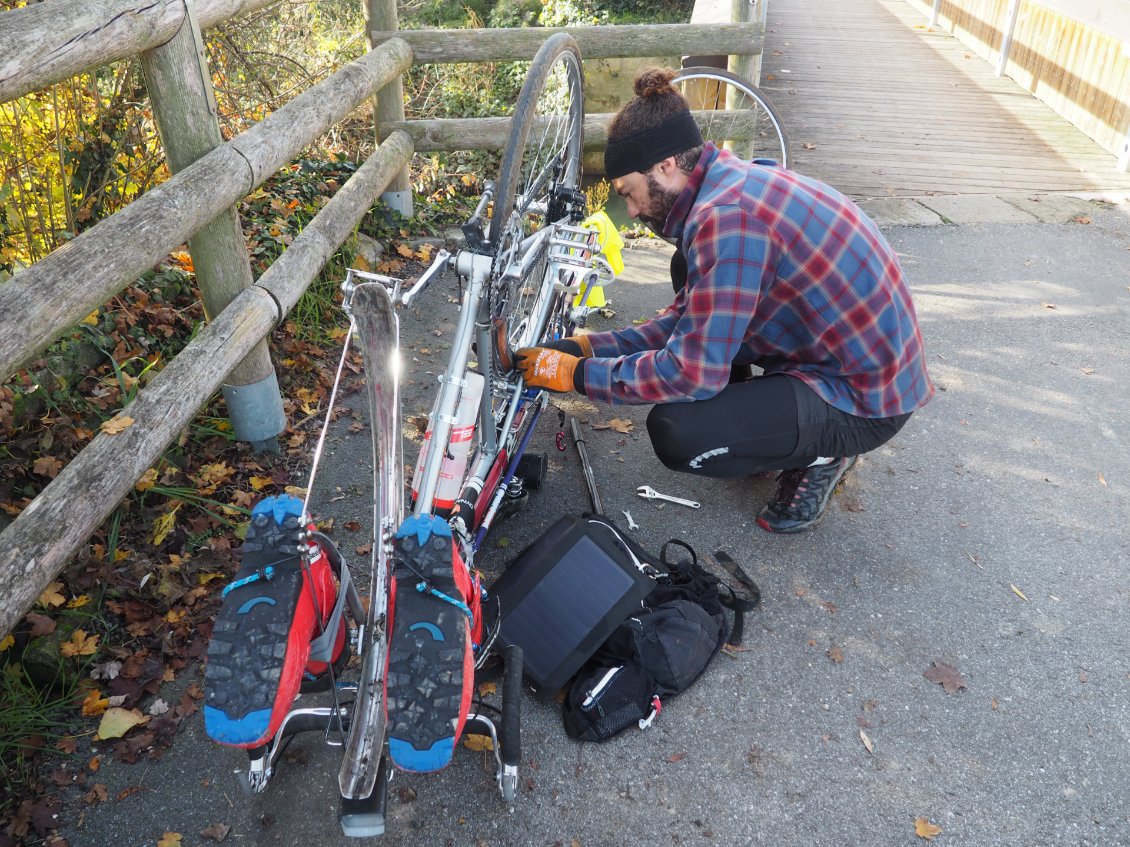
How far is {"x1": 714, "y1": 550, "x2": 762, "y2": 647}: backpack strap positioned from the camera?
2680 millimetres

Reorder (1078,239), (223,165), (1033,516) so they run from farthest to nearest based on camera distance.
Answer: (1078,239), (1033,516), (223,165)

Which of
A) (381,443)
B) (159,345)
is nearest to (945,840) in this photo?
(381,443)

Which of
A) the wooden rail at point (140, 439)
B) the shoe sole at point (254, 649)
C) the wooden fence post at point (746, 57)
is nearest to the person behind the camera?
the shoe sole at point (254, 649)

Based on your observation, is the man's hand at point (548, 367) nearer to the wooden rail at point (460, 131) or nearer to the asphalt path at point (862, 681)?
the asphalt path at point (862, 681)

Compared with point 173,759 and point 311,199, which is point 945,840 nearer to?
point 173,759

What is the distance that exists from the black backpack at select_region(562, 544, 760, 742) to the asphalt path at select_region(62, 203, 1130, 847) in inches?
2.8

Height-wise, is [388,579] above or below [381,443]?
below

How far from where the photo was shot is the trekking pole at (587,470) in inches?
126

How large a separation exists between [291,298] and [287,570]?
1.83 metres

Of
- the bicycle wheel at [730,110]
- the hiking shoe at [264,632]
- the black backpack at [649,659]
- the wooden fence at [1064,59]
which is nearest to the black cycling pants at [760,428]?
the black backpack at [649,659]

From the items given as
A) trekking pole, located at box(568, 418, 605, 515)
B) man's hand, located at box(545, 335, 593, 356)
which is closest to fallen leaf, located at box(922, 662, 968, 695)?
trekking pole, located at box(568, 418, 605, 515)

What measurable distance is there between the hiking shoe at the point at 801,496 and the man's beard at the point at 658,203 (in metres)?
1.08

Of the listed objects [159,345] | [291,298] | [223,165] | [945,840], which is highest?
[223,165]

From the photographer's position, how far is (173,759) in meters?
2.28
